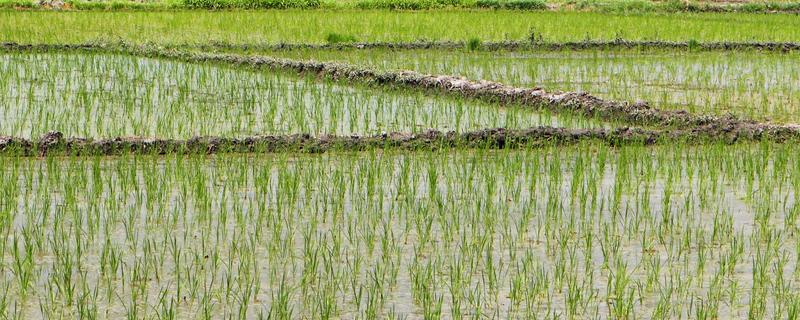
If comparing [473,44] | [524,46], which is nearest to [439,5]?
[524,46]

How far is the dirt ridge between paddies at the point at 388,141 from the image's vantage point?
6449 mm

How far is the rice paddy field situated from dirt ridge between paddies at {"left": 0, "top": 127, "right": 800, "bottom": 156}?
0.05 feet

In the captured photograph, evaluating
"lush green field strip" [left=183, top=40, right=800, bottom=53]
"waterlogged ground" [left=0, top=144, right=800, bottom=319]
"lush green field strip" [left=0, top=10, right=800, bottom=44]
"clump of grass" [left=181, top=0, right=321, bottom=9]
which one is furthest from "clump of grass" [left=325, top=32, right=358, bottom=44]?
"waterlogged ground" [left=0, top=144, right=800, bottom=319]

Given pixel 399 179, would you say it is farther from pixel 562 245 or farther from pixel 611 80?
pixel 611 80

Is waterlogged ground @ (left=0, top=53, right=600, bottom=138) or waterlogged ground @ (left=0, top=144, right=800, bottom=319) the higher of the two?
waterlogged ground @ (left=0, top=144, right=800, bottom=319)

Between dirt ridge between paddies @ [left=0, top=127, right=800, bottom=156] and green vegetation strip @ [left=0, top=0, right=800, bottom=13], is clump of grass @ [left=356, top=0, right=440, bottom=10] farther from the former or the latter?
dirt ridge between paddies @ [left=0, top=127, right=800, bottom=156]

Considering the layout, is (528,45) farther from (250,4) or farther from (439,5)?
(439,5)

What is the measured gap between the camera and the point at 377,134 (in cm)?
706

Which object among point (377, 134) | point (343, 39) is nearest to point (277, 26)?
point (343, 39)

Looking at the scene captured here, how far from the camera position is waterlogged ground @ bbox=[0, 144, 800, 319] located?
13.1 ft

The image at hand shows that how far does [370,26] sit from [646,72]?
5752 millimetres

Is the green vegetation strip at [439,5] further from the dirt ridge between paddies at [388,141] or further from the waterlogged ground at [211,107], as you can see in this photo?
the dirt ridge between paddies at [388,141]

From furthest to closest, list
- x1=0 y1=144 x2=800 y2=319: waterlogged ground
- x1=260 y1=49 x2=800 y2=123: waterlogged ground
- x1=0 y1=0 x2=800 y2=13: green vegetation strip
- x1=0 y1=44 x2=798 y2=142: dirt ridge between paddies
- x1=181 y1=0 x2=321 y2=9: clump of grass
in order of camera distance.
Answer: x1=181 y1=0 x2=321 y2=9: clump of grass → x1=0 y1=0 x2=800 y2=13: green vegetation strip → x1=260 y1=49 x2=800 y2=123: waterlogged ground → x1=0 y1=44 x2=798 y2=142: dirt ridge between paddies → x1=0 y1=144 x2=800 y2=319: waterlogged ground

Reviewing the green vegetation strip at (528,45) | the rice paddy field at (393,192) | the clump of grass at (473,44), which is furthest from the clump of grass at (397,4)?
the rice paddy field at (393,192)
